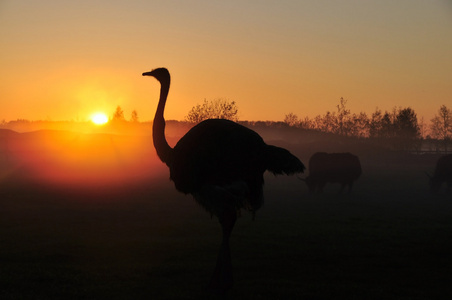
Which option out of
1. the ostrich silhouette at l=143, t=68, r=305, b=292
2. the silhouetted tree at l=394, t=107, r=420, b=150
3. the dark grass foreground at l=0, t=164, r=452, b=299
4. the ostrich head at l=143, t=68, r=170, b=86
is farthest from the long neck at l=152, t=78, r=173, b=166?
the silhouetted tree at l=394, t=107, r=420, b=150

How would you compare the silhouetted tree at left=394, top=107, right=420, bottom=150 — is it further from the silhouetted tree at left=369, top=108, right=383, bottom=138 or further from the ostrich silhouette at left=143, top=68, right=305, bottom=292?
the ostrich silhouette at left=143, top=68, right=305, bottom=292

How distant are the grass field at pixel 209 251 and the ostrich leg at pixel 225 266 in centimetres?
24

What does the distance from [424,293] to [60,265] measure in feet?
25.2

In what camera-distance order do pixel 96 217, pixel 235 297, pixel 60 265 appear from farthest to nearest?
pixel 96 217 → pixel 60 265 → pixel 235 297

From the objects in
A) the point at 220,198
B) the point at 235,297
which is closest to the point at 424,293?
the point at 235,297

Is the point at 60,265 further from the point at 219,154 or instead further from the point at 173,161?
the point at 219,154

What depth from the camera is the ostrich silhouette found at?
1041cm

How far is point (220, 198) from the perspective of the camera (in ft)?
33.9

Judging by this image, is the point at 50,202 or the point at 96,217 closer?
the point at 96,217

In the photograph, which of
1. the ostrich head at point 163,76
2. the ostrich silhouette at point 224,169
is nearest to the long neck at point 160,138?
the ostrich silhouette at point 224,169

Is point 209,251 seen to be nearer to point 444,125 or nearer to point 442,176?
point 442,176

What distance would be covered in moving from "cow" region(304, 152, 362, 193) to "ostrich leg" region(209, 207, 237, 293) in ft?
88.1

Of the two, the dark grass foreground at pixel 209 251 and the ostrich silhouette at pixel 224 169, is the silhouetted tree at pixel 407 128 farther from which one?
the ostrich silhouette at pixel 224 169

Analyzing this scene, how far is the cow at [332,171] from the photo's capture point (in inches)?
1457
